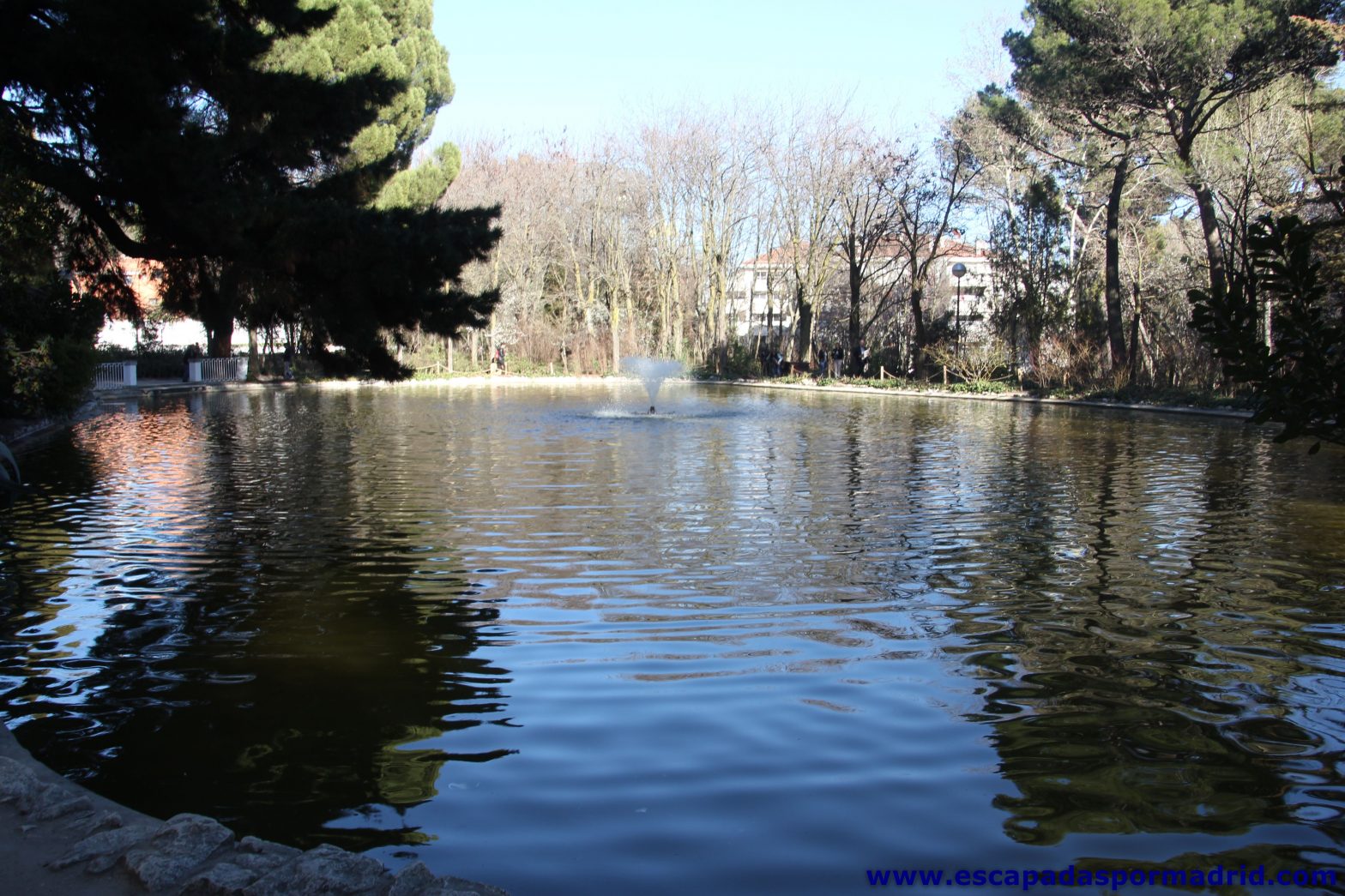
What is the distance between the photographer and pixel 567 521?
9539 millimetres

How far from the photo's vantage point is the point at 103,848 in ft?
9.84

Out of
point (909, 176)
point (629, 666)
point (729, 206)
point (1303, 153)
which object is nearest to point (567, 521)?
point (629, 666)

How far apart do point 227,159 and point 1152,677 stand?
7276 millimetres

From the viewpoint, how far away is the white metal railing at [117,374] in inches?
1253

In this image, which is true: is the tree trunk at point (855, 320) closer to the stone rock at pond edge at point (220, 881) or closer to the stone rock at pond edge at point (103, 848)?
the stone rock at pond edge at point (103, 848)

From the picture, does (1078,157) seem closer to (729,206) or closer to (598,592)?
(729,206)

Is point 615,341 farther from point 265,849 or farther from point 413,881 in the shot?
point 413,881

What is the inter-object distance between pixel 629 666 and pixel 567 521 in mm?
4212

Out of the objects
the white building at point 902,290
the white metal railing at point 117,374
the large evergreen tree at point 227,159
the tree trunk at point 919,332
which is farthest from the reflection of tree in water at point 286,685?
the tree trunk at point 919,332

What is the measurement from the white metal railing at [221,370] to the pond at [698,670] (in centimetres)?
2713

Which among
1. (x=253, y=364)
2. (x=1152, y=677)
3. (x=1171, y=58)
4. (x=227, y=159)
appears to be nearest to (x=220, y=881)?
(x=1152, y=677)

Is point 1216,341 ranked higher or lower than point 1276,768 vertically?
higher

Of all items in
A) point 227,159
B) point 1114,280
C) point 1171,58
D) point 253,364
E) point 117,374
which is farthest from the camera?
point 253,364

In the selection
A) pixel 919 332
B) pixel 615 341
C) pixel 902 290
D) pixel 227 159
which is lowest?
pixel 227 159
